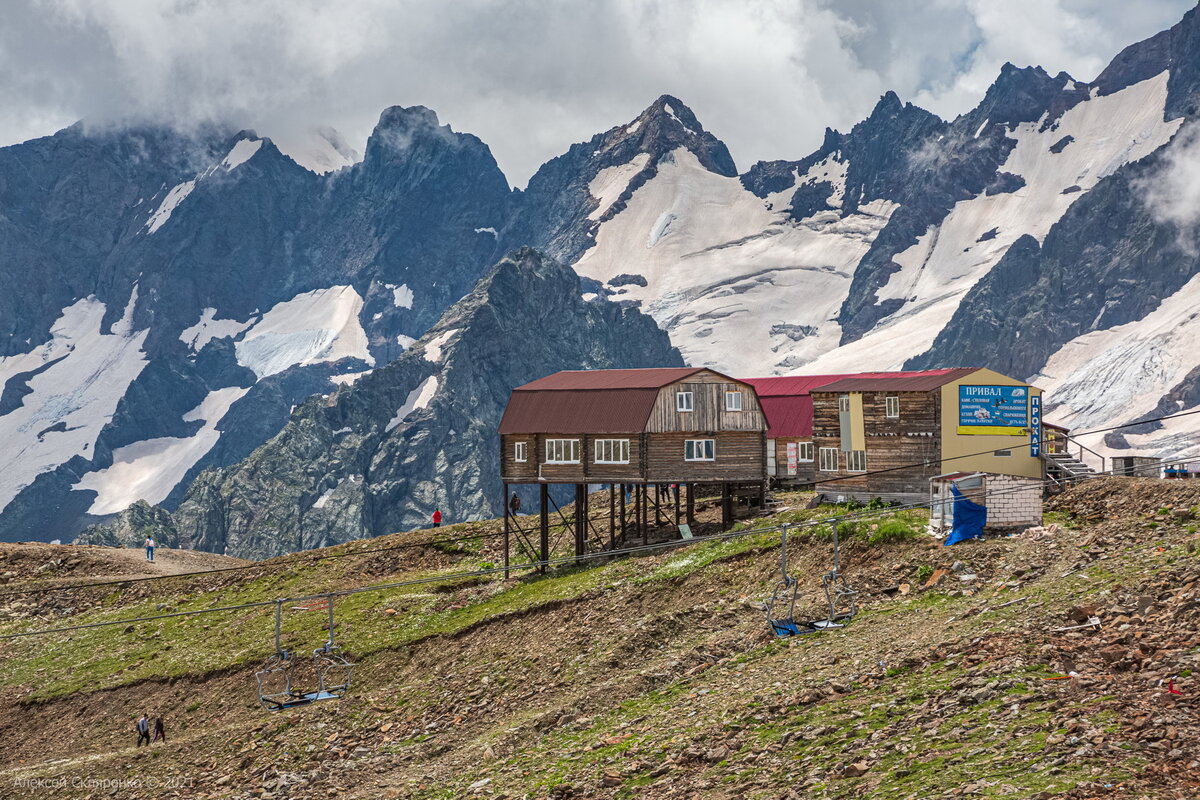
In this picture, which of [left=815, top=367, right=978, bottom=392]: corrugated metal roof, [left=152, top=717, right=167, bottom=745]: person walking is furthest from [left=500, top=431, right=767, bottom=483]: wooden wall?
[left=152, top=717, right=167, bottom=745]: person walking

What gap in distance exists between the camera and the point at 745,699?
3547 centimetres

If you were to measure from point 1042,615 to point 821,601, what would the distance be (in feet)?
45.5

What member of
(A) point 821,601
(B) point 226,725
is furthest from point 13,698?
(A) point 821,601

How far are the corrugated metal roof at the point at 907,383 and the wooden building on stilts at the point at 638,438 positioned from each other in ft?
18.4

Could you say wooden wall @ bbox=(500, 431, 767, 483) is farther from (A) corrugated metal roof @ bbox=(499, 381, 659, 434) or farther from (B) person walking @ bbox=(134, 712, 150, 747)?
(B) person walking @ bbox=(134, 712, 150, 747)

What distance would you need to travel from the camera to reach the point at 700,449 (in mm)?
76688

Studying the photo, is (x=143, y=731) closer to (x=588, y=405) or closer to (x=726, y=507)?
(x=588, y=405)

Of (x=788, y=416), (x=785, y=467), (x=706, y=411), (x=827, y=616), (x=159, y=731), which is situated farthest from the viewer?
(x=788, y=416)

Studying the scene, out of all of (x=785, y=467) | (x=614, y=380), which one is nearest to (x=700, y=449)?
(x=614, y=380)

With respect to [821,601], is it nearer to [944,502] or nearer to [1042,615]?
[944,502]

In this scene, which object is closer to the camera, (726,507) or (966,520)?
(966,520)

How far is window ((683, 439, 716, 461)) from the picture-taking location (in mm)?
76438

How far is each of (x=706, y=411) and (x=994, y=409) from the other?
1682 cm

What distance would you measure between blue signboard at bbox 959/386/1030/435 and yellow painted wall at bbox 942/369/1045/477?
29 centimetres
